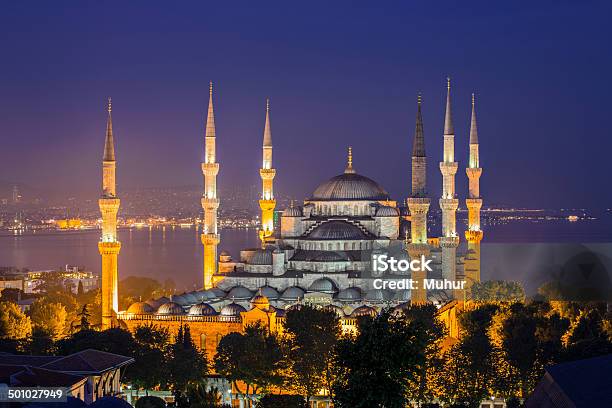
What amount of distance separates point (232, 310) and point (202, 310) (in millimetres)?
1085

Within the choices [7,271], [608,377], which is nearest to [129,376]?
[608,377]

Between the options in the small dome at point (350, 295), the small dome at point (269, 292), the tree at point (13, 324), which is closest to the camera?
the tree at point (13, 324)

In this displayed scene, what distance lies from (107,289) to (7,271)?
52694 mm

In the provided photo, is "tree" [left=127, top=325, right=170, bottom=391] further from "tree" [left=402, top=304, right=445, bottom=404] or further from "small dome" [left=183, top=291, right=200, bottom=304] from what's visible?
"tree" [left=402, top=304, right=445, bottom=404]

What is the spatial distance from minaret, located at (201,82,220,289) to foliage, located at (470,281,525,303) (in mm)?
10857

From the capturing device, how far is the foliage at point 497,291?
4684 cm

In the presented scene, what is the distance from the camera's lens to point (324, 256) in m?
45.8

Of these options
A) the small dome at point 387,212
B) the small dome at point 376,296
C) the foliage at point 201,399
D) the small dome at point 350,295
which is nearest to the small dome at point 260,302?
the small dome at point 350,295

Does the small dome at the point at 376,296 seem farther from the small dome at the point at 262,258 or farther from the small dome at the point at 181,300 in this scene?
the small dome at the point at 181,300

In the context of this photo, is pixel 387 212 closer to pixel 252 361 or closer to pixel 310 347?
pixel 310 347

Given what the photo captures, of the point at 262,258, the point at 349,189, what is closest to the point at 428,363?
the point at 262,258

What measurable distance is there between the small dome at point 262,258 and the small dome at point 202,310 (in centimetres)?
437

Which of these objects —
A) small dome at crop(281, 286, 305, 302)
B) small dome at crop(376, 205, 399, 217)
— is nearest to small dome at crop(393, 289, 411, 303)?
small dome at crop(281, 286, 305, 302)

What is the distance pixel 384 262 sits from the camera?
45031mm
